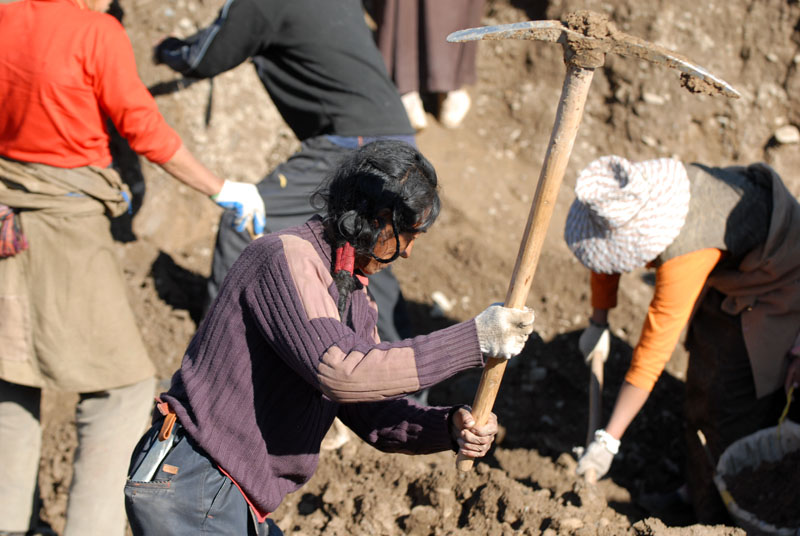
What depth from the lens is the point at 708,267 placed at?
2656mm

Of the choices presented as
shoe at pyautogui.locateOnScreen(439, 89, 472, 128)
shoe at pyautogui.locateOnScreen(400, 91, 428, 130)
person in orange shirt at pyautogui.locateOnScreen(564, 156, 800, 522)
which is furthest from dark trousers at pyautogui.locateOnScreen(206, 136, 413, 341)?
shoe at pyautogui.locateOnScreen(439, 89, 472, 128)

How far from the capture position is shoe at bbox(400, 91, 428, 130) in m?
5.23

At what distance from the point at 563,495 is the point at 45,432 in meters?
2.36

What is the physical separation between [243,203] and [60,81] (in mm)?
858

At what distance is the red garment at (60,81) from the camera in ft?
7.78

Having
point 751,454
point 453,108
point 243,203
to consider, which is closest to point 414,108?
point 453,108

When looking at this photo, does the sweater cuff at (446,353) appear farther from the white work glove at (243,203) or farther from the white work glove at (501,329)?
the white work glove at (243,203)

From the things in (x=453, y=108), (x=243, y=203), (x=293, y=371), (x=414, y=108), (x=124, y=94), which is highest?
(x=124, y=94)

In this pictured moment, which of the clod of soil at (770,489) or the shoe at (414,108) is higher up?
the shoe at (414,108)

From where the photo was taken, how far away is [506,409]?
374cm

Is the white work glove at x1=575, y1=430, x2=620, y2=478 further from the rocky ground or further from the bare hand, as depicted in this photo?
the bare hand

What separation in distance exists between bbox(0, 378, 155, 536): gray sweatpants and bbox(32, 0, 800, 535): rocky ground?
0.42 meters

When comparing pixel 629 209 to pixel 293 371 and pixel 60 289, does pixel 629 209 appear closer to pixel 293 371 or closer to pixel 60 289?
pixel 293 371

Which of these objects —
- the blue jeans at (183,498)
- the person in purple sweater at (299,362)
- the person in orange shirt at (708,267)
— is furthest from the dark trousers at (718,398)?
the blue jeans at (183,498)
